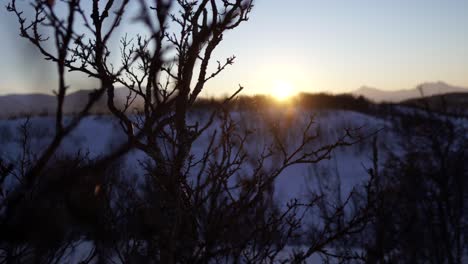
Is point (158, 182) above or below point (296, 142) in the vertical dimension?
above

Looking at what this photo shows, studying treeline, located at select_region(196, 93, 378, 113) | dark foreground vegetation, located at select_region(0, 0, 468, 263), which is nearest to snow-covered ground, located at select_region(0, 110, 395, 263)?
treeline, located at select_region(196, 93, 378, 113)

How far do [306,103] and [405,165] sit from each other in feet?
83.7

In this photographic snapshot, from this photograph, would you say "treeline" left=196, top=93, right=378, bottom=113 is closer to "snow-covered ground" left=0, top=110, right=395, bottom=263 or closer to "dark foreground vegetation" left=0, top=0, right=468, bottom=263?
"snow-covered ground" left=0, top=110, right=395, bottom=263

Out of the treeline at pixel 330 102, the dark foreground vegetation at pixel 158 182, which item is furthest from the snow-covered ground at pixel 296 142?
the dark foreground vegetation at pixel 158 182

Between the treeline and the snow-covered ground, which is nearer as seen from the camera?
the snow-covered ground

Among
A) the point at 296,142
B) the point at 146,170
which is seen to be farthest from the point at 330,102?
the point at 146,170

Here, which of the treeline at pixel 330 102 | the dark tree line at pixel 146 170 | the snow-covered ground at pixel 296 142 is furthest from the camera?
the treeline at pixel 330 102

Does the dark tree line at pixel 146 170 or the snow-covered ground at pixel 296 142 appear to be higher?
the dark tree line at pixel 146 170

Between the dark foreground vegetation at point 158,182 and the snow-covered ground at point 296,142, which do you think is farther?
the snow-covered ground at point 296,142

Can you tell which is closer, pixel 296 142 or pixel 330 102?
pixel 296 142

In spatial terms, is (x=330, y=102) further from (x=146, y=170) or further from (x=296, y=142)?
(x=146, y=170)

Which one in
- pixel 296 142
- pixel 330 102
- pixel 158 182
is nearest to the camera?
pixel 158 182

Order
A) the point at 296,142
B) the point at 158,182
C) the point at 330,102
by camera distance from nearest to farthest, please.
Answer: the point at 158,182, the point at 296,142, the point at 330,102

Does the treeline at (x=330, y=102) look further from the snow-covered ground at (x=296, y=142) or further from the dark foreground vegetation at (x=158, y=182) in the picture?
the dark foreground vegetation at (x=158, y=182)
